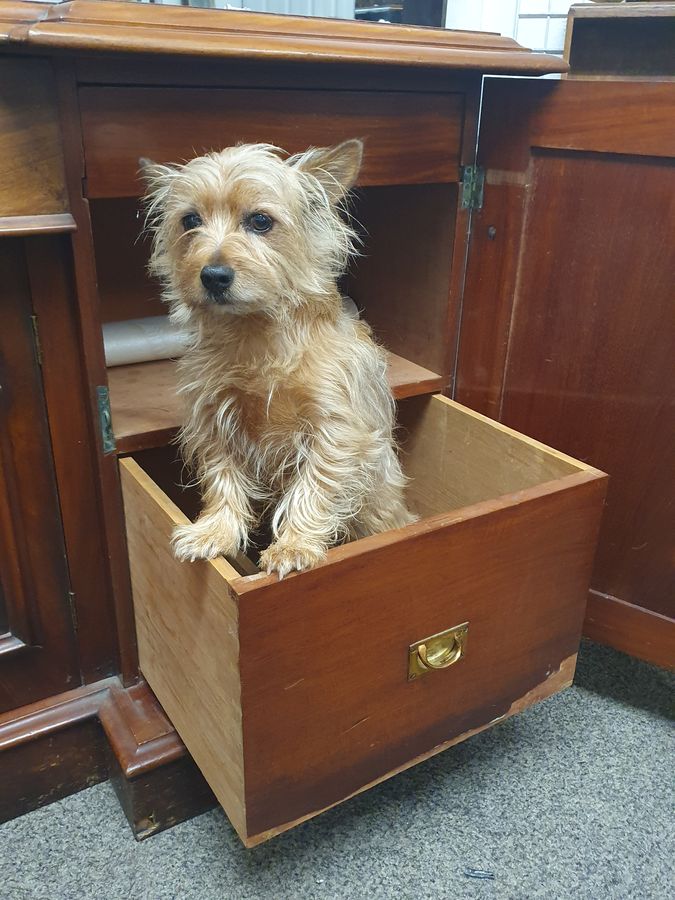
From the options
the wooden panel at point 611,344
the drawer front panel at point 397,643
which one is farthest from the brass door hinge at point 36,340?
the wooden panel at point 611,344

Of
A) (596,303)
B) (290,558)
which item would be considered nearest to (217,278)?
(290,558)

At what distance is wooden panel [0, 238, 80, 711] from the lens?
87cm

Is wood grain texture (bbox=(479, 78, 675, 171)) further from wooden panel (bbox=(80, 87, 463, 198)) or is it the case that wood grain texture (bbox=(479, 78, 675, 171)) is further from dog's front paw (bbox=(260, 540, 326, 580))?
dog's front paw (bbox=(260, 540, 326, 580))

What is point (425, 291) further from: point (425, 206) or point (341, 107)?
point (341, 107)

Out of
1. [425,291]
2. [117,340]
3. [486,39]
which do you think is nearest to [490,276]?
[425,291]

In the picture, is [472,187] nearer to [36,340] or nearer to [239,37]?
[239,37]

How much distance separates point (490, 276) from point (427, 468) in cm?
33

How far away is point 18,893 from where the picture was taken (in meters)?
0.96

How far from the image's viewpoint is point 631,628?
3.65ft

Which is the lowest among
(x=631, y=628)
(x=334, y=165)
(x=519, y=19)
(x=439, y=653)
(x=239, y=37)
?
(x=631, y=628)

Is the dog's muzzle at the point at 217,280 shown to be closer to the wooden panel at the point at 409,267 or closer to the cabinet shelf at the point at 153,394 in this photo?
the cabinet shelf at the point at 153,394

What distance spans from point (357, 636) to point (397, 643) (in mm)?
65

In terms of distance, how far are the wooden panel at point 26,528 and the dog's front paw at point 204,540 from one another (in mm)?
231

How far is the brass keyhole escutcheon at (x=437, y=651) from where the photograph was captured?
877 millimetres
